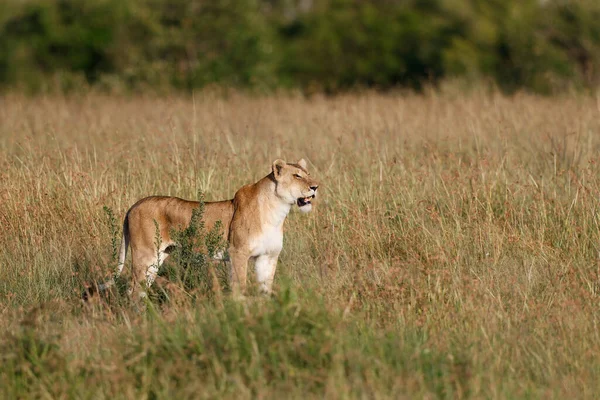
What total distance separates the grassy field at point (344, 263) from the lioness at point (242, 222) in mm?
231

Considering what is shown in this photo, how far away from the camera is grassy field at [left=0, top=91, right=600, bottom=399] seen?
4.93m

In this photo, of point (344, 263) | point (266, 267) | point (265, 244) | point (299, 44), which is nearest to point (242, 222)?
point (265, 244)

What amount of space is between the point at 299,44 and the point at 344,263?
24.4 meters

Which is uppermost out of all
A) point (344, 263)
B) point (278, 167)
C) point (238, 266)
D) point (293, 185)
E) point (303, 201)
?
point (278, 167)

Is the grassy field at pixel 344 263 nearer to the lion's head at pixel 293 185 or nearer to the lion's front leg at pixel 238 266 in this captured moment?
the lion's front leg at pixel 238 266

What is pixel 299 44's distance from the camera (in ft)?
102

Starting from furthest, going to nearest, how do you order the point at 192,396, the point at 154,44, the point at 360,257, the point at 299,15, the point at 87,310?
the point at 299,15
the point at 154,44
the point at 360,257
the point at 87,310
the point at 192,396

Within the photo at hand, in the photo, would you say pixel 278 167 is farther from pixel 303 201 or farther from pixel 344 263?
pixel 344 263

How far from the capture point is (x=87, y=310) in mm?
6297

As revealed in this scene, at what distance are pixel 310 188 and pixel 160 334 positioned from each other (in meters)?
1.82

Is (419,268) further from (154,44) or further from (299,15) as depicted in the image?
(299,15)

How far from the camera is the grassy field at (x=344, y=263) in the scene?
16.2ft

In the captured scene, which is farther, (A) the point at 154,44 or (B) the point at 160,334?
(A) the point at 154,44

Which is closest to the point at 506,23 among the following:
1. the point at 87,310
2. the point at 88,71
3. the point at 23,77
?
the point at 88,71
